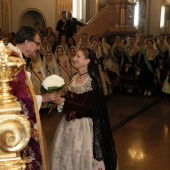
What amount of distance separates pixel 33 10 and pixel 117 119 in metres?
9.52

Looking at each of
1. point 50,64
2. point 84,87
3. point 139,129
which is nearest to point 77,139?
point 84,87

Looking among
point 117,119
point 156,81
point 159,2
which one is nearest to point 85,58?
point 117,119

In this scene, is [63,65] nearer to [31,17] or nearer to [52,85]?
[52,85]

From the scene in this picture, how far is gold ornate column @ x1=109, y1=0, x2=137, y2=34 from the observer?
11109mm

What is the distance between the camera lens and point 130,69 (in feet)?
30.0

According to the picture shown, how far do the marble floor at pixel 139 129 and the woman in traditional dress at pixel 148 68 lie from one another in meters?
0.28

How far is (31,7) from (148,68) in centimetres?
740

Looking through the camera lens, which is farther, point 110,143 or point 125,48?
point 125,48

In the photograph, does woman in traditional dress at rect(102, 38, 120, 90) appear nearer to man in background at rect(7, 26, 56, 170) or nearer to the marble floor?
the marble floor

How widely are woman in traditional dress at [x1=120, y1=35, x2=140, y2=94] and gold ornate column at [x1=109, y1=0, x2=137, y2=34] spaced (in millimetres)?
2019

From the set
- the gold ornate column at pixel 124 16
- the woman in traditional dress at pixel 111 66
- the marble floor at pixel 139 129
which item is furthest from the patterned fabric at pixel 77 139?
the gold ornate column at pixel 124 16

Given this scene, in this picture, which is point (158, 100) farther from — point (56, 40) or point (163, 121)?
point (56, 40)

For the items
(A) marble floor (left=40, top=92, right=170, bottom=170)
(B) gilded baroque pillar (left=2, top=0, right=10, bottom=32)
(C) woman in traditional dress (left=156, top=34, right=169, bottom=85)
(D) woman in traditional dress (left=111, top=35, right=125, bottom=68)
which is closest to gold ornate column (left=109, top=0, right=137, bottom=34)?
(D) woman in traditional dress (left=111, top=35, right=125, bottom=68)

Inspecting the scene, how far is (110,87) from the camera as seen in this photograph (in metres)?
8.51
